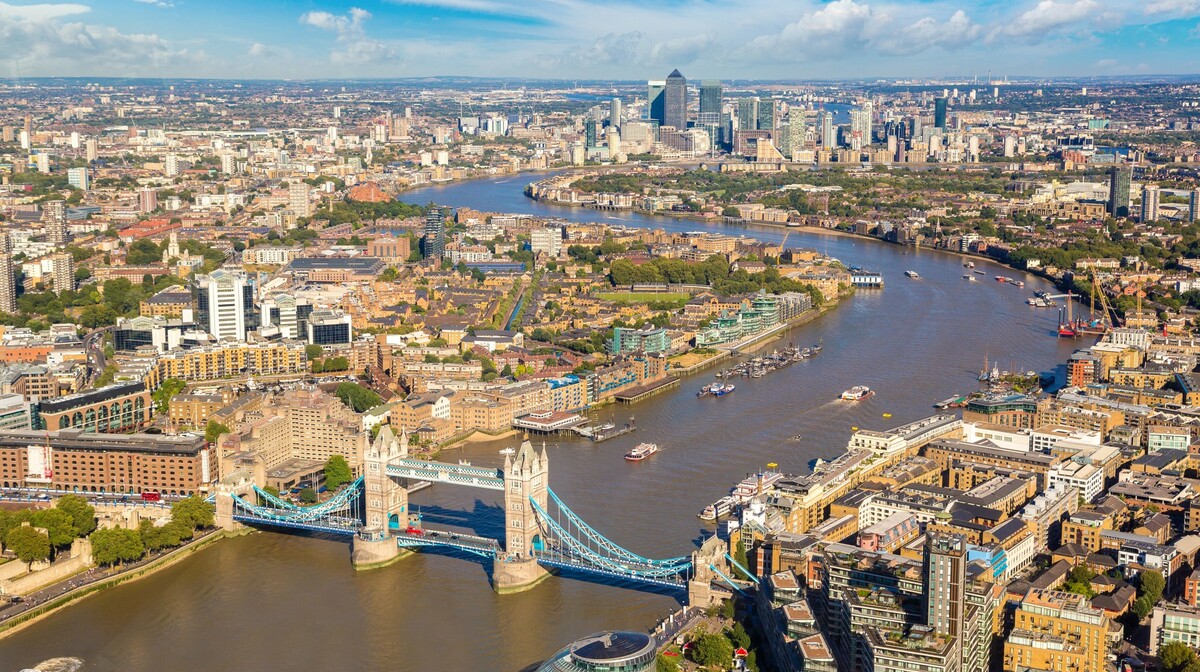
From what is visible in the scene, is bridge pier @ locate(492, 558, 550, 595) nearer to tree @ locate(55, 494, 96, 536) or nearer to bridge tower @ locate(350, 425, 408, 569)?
bridge tower @ locate(350, 425, 408, 569)

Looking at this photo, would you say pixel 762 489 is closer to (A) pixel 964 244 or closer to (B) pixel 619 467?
(B) pixel 619 467

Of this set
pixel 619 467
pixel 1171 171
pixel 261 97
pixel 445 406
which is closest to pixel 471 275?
pixel 445 406

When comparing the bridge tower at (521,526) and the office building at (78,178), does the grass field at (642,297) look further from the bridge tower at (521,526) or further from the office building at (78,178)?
the office building at (78,178)

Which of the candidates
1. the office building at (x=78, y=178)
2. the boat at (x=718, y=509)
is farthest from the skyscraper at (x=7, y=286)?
the office building at (x=78, y=178)

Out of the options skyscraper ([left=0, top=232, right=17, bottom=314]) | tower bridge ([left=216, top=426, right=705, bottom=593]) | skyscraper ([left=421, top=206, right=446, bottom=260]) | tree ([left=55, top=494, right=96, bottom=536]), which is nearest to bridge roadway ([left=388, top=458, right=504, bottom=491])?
tower bridge ([left=216, top=426, right=705, bottom=593])

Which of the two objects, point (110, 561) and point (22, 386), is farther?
point (22, 386)

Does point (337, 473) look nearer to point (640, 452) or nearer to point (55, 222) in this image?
point (640, 452)

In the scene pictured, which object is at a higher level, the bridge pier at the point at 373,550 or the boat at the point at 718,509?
the boat at the point at 718,509
